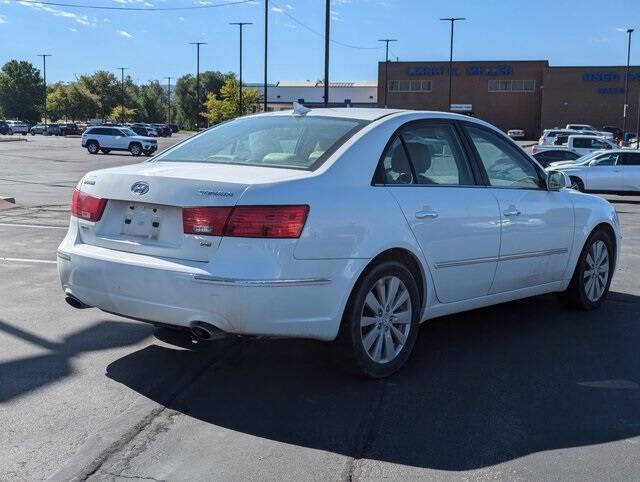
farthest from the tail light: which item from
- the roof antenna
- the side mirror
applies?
the side mirror

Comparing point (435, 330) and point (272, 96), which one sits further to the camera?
point (272, 96)

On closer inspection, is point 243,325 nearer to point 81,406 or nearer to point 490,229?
point 81,406

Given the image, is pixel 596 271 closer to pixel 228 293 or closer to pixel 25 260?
pixel 228 293

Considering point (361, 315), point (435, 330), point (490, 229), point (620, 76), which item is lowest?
point (435, 330)

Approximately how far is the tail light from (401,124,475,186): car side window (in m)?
1.26

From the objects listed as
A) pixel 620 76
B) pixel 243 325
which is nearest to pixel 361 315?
pixel 243 325

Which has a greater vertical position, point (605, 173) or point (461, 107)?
point (461, 107)

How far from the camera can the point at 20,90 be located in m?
126

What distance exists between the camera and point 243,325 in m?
4.23

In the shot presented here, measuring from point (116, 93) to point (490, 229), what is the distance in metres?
125

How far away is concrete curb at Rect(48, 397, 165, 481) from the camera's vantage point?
354 centimetres

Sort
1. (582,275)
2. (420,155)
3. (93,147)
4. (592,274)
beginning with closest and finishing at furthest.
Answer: (420,155) < (582,275) < (592,274) < (93,147)

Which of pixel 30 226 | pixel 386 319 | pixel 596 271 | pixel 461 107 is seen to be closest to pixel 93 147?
pixel 30 226

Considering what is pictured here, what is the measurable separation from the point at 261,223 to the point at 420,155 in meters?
1.60
